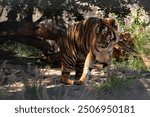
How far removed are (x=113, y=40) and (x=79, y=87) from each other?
1.03m

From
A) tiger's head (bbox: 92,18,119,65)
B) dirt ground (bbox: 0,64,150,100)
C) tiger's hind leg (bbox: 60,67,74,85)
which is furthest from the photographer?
tiger's hind leg (bbox: 60,67,74,85)

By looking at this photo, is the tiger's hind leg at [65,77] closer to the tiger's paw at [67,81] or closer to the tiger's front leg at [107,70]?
the tiger's paw at [67,81]

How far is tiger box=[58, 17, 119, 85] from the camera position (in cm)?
721

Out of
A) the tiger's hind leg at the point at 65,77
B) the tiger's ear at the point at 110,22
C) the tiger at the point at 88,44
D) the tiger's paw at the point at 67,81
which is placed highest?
the tiger's ear at the point at 110,22

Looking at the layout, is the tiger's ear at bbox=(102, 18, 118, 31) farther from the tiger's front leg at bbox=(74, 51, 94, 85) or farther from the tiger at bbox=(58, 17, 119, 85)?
the tiger's front leg at bbox=(74, 51, 94, 85)

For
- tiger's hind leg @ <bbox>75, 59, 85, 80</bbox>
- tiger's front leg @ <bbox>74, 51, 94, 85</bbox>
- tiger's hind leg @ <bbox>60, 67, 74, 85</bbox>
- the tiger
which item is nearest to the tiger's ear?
the tiger

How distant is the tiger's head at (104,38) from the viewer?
7195mm

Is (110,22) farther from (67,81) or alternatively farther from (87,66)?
(67,81)

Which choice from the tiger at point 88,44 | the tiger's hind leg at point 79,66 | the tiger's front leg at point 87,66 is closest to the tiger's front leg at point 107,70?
the tiger at point 88,44

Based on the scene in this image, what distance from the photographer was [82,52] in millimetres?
7504

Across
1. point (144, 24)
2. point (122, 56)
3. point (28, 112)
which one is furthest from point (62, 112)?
point (144, 24)

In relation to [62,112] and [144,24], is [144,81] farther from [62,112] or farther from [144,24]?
[144,24]

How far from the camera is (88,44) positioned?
288 inches

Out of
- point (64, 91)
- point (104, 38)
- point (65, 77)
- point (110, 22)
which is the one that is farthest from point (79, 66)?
point (64, 91)
